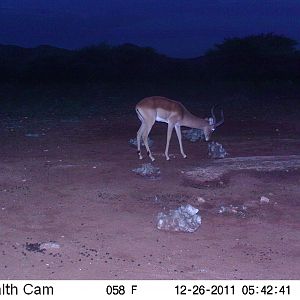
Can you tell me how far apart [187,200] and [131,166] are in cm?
254

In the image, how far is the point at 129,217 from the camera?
8.88 m

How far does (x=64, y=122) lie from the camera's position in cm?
1848

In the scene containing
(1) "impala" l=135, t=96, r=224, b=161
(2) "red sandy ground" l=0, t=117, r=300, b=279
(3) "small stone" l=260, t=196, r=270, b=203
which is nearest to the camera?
(2) "red sandy ground" l=0, t=117, r=300, b=279

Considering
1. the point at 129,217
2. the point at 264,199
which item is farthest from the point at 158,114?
the point at 129,217

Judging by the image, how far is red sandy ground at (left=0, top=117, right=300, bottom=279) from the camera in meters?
6.93

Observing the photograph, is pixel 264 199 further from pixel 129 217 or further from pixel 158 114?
pixel 158 114

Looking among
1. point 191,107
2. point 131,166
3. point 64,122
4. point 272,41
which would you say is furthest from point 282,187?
point 272,41

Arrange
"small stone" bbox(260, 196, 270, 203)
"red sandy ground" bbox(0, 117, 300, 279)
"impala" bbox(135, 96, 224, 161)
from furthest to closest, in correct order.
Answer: "impala" bbox(135, 96, 224, 161)
"small stone" bbox(260, 196, 270, 203)
"red sandy ground" bbox(0, 117, 300, 279)

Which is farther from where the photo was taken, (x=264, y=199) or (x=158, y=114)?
(x=158, y=114)

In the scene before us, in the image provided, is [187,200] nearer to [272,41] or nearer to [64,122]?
[64,122]

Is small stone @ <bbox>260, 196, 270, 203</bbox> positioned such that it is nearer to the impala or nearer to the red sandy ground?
the red sandy ground

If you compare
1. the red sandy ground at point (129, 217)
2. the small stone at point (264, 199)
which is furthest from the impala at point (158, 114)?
the small stone at point (264, 199)

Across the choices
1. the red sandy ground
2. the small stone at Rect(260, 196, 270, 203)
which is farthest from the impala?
the small stone at Rect(260, 196, 270, 203)

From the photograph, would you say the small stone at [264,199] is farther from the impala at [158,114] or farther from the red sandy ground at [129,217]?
the impala at [158,114]
